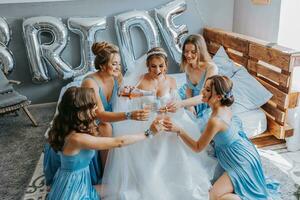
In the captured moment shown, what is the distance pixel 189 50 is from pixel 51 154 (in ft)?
3.53

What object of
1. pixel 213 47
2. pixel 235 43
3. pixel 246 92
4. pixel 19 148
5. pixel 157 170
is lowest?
pixel 19 148

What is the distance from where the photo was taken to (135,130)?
5.84 feet

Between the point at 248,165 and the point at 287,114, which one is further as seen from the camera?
the point at 287,114

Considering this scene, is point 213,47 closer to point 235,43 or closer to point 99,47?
point 235,43

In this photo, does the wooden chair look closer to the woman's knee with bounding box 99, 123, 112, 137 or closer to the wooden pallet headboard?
the woman's knee with bounding box 99, 123, 112, 137

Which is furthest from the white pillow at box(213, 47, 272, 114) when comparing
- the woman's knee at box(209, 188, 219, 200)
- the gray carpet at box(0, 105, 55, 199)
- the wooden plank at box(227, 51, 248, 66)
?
the gray carpet at box(0, 105, 55, 199)

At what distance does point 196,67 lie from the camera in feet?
7.22

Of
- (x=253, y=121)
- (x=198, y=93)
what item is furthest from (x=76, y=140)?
(x=253, y=121)

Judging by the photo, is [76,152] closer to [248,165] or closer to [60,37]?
[248,165]

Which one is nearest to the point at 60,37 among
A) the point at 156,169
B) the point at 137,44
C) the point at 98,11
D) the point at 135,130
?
the point at 98,11

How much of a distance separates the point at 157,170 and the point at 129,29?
1978 millimetres

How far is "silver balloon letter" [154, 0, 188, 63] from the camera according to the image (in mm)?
3285

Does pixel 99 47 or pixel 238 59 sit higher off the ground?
pixel 99 47

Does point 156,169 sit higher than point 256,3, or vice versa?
point 256,3
